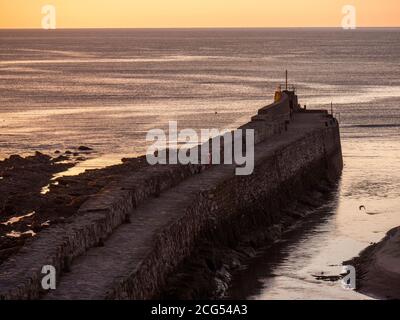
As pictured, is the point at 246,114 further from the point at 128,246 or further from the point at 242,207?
the point at 128,246

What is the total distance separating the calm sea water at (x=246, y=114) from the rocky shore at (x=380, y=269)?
627 millimetres

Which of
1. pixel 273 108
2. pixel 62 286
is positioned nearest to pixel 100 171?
pixel 273 108

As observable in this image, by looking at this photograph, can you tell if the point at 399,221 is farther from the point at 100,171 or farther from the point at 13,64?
the point at 13,64

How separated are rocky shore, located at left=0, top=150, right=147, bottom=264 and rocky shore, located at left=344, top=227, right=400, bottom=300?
790cm

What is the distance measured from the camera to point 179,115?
70.6m

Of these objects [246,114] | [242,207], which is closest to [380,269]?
[242,207]

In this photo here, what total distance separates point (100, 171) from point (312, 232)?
12.9 metres

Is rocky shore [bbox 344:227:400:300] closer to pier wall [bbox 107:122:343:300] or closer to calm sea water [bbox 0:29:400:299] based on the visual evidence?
calm sea water [bbox 0:29:400:299]

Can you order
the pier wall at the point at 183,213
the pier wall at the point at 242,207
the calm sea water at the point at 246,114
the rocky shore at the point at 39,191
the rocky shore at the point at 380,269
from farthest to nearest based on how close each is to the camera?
the rocky shore at the point at 39,191 < the calm sea water at the point at 246,114 < the rocky shore at the point at 380,269 < the pier wall at the point at 242,207 < the pier wall at the point at 183,213

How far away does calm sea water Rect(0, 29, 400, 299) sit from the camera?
30734 mm

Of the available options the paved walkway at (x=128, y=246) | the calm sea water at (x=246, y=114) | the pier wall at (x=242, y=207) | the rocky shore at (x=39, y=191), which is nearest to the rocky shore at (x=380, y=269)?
the calm sea water at (x=246, y=114)

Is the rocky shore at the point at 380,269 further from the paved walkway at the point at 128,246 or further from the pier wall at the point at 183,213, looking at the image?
the paved walkway at the point at 128,246

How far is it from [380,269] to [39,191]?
16.1 m

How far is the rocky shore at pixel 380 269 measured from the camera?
87.5 ft
